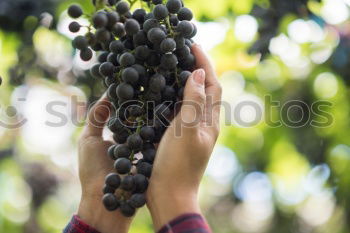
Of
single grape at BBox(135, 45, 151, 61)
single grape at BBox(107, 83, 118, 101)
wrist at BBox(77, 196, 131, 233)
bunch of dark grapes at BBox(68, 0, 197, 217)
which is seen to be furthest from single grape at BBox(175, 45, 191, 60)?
wrist at BBox(77, 196, 131, 233)

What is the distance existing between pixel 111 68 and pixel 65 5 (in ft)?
3.18

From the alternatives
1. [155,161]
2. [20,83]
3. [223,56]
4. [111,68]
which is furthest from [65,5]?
[223,56]

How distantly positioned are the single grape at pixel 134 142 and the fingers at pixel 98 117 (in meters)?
0.54

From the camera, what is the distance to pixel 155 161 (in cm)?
155

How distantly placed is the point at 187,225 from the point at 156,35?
1.72 ft

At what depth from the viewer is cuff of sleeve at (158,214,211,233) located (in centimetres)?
142

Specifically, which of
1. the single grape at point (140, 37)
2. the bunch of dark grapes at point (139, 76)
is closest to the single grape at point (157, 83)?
the bunch of dark grapes at point (139, 76)

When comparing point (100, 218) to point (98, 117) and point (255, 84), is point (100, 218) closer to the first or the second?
point (98, 117)

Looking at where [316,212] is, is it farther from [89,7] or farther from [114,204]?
[114,204]

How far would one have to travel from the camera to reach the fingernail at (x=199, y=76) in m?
1.52

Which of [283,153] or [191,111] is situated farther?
[283,153]

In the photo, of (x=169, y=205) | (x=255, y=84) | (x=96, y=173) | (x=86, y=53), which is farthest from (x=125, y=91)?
(x=255, y=84)

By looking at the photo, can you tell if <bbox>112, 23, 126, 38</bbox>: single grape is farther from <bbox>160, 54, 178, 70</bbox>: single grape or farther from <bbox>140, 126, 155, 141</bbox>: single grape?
<bbox>140, 126, 155, 141</bbox>: single grape

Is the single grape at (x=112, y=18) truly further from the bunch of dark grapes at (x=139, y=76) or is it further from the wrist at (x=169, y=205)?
the wrist at (x=169, y=205)
